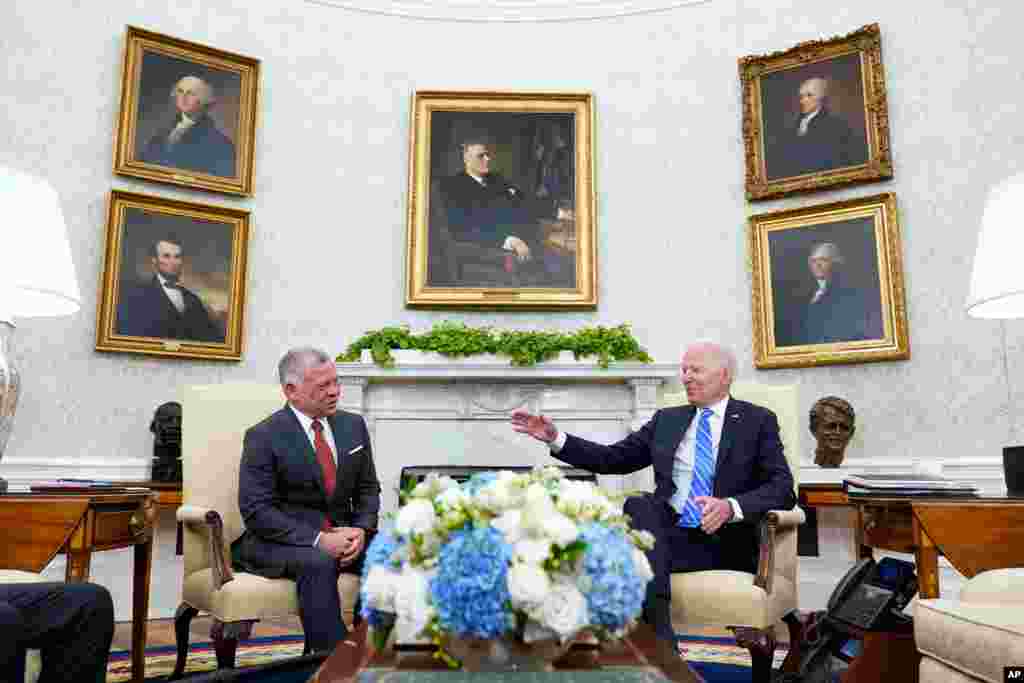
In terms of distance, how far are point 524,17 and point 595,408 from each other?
3.45 meters

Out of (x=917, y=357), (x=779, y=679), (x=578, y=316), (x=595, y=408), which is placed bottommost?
(x=779, y=679)

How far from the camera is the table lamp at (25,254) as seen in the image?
3.08 meters

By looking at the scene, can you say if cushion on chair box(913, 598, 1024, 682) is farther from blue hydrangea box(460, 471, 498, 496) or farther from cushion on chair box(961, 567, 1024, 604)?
blue hydrangea box(460, 471, 498, 496)

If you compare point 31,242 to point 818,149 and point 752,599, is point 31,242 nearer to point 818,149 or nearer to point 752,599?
point 752,599

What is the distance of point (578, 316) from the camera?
6188mm

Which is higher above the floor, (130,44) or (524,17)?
(524,17)

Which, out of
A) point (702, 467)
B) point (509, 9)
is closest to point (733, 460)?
point (702, 467)

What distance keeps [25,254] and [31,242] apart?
0.06 m

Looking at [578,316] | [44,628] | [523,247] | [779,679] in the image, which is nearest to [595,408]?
[578,316]

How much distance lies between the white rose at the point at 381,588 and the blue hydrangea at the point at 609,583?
1.29ft

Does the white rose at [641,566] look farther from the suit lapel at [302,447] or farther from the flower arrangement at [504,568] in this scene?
the suit lapel at [302,447]

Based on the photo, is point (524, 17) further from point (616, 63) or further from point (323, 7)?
point (323, 7)

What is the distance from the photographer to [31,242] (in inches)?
124

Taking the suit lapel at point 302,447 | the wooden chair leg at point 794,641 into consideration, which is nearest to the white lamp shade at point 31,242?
the suit lapel at point 302,447
